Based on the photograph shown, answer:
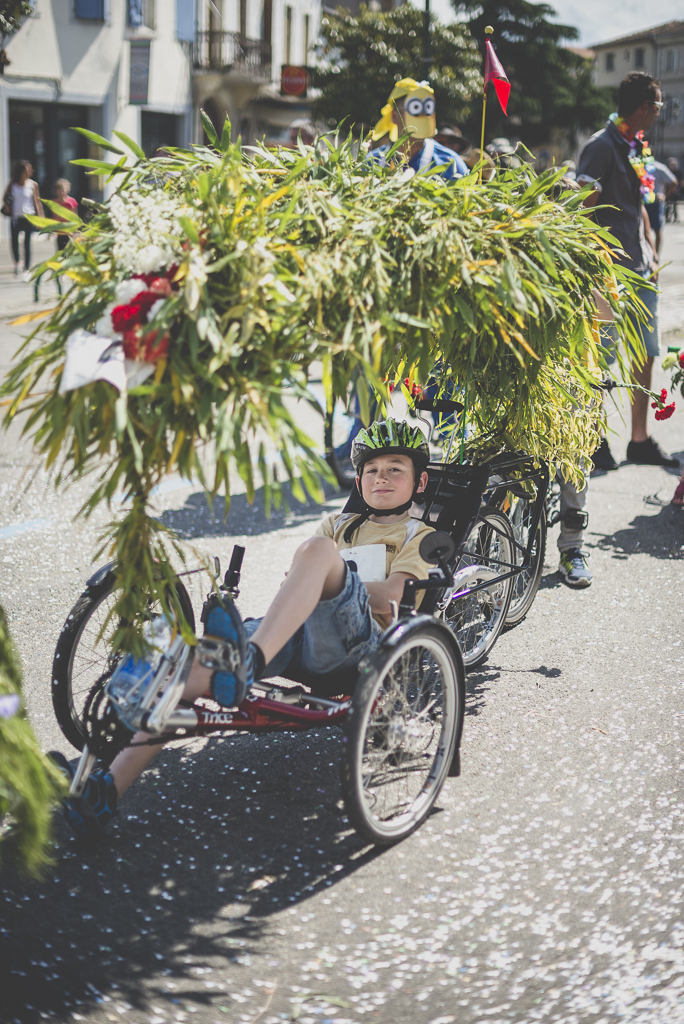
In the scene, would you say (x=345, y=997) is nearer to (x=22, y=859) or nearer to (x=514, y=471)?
(x=22, y=859)

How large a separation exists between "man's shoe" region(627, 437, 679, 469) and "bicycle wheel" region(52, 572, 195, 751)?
512 cm

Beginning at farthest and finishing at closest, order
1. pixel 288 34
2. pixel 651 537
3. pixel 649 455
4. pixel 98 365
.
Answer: pixel 288 34 < pixel 649 455 < pixel 651 537 < pixel 98 365

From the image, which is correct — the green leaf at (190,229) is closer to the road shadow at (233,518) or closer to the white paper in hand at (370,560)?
the white paper in hand at (370,560)

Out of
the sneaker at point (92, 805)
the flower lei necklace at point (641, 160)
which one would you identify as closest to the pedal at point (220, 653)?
the sneaker at point (92, 805)

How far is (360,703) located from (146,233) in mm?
1319

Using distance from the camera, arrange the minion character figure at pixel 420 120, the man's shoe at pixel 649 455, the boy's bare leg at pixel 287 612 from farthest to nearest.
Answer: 1. the man's shoe at pixel 649 455
2. the minion character figure at pixel 420 120
3. the boy's bare leg at pixel 287 612

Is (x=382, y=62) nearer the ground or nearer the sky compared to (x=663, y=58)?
nearer the ground

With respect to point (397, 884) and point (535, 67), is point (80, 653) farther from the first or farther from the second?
point (535, 67)

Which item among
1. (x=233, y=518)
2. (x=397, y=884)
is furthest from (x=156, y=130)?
(x=397, y=884)

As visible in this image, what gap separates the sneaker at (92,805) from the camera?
274 cm

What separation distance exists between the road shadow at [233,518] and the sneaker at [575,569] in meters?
1.37

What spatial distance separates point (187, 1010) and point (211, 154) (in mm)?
2277

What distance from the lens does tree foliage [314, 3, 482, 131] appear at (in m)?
30.4

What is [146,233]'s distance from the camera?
98.2 inches
